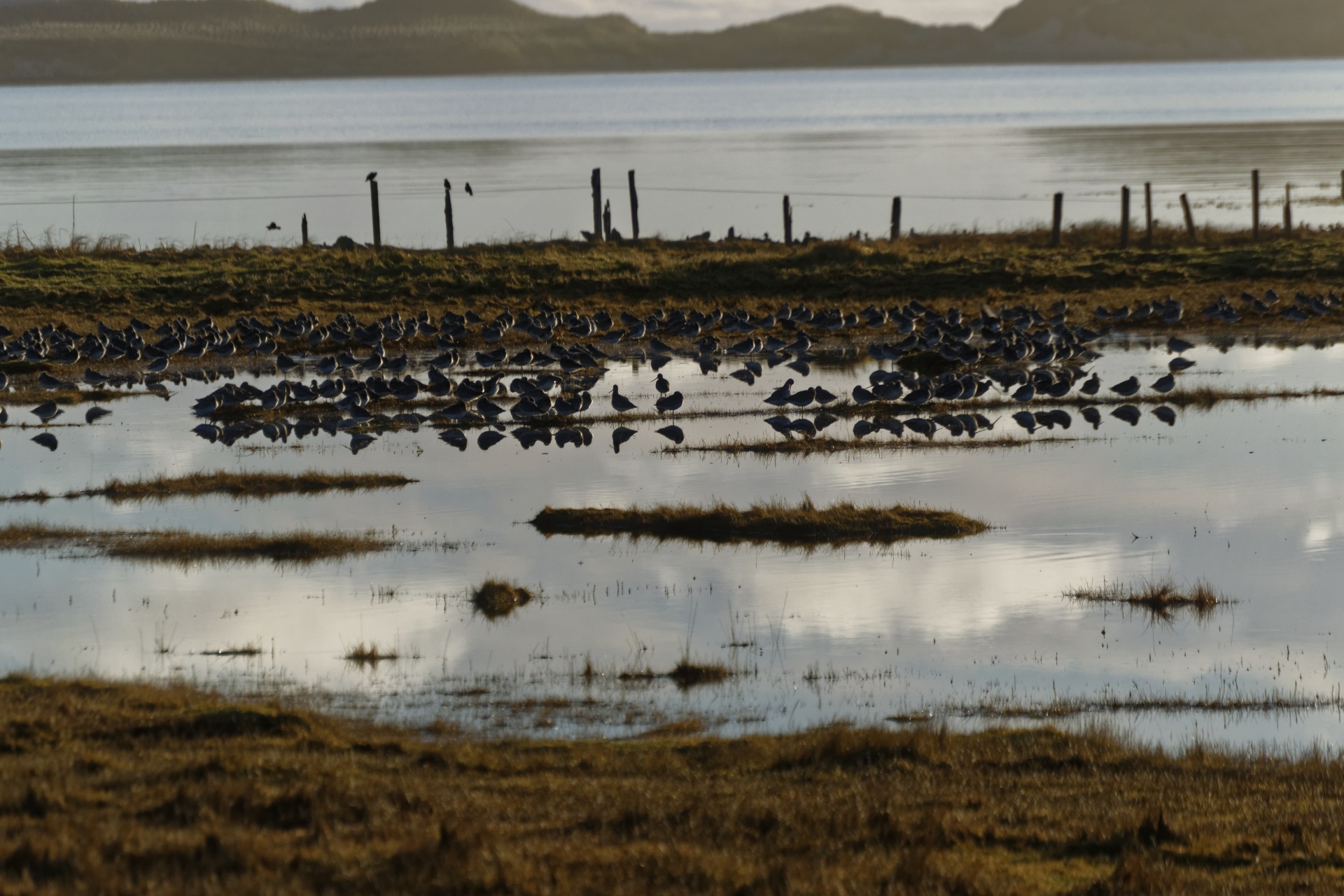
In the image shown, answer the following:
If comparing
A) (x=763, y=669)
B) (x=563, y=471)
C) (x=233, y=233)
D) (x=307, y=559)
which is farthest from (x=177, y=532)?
(x=233, y=233)

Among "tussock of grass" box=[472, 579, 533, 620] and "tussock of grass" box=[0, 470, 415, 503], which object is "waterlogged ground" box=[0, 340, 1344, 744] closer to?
"tussock of grass" box=[472, 579, 533, 620]

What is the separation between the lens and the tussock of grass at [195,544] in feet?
55.5

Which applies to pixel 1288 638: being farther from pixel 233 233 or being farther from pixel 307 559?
pixel 233 233

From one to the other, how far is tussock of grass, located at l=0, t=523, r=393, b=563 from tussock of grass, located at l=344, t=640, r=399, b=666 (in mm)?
3524

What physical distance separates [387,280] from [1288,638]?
26.5m

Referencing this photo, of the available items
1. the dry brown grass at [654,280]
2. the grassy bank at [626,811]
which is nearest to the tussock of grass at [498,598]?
the grassy bank at [626,811]

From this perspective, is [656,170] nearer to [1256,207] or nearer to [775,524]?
[1256,207]

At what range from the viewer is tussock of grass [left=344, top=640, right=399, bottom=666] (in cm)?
1315

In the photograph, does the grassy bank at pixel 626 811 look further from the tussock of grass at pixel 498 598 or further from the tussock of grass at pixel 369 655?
the tussock of grass at pixel 498 598

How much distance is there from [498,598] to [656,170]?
77797 mm

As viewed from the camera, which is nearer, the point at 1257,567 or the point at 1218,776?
the point at 1218,776

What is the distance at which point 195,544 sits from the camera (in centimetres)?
1722

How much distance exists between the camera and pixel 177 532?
17.8 m

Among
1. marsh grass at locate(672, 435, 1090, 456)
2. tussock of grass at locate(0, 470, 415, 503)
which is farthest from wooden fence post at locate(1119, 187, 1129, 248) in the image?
tussock of grass at locate(0, 470, 415, 503)
